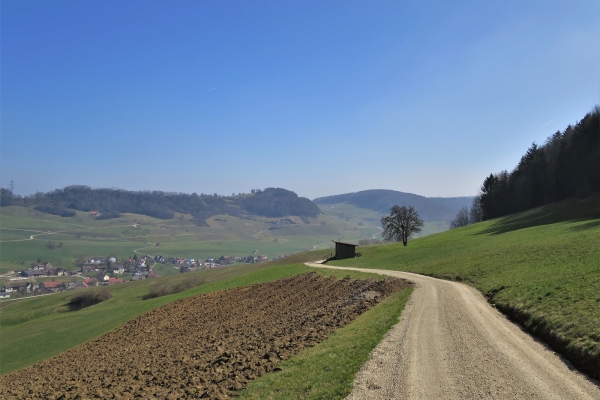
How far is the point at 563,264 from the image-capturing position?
2816cm

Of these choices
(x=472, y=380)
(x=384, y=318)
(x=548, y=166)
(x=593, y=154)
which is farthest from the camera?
(x=548, y=166)

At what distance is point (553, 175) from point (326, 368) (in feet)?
351

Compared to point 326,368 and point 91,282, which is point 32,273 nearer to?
point 91,282

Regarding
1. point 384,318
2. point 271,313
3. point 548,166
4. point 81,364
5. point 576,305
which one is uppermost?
point 548,166

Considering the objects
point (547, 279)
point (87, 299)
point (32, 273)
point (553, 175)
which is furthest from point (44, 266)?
point (547, 279)

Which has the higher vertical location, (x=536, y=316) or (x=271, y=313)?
(x=536, y=316)

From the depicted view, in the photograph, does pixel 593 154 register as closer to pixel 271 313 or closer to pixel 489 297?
pixel 489 297

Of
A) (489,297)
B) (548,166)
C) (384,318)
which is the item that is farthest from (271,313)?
(548,166)

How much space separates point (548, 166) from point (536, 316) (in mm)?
99557

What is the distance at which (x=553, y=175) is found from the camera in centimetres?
9950

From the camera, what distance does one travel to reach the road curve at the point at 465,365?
11.5 m

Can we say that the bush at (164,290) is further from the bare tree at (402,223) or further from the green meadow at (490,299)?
the bare tree at (402,223)

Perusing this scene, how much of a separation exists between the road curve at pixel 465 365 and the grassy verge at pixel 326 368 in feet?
1.66

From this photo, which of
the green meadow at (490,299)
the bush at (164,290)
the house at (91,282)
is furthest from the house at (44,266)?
the green meadow at (490,299)
